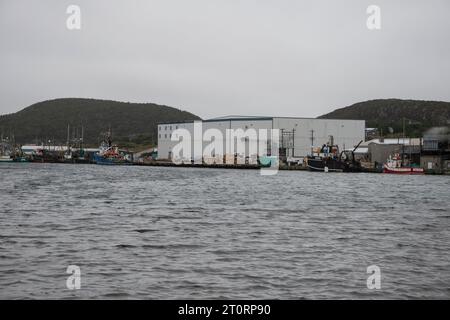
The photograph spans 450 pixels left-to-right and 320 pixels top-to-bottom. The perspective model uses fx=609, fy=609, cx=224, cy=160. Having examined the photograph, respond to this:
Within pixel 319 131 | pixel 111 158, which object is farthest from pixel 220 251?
pixel 111 158

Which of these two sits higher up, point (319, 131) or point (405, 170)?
point (319, 131)

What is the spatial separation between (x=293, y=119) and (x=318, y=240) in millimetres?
95123

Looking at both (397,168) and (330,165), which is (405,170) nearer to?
(397,168)

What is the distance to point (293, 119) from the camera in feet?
381

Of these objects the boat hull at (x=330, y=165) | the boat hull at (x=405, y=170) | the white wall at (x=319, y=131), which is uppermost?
the white wall at (x=319, y=131)

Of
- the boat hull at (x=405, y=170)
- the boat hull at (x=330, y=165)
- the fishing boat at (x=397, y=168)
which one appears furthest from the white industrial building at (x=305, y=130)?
the boat hull at (x=405, y=170)

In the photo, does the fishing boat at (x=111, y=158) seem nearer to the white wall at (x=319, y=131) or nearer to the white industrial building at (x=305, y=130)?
the white industrial building at (x=305, y=130)

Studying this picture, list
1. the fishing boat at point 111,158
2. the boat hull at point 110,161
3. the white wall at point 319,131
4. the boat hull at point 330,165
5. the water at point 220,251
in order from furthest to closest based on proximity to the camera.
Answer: the fishing boat at point 111,158
the boat hull at point 110,161
the white wall at point 319,131
the boat hull at point 330,165
the water at point 220,251

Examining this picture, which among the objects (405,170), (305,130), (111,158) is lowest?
(405,170)

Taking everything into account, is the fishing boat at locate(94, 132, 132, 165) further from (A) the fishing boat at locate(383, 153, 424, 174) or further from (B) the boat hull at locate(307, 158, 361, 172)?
(A) the fishing boat at locate(383, 153, 424, 174)

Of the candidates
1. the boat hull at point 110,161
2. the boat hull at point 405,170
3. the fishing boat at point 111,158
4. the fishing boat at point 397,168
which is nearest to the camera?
the boat hull at point 405,170

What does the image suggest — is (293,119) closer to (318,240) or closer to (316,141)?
(316,141)

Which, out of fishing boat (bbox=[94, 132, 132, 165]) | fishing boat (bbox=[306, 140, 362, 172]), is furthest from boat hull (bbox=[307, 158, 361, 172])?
fishing boat (bbox=[94, 132, 132, 165])

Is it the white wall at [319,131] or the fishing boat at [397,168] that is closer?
the fishing boat at [397,168]
